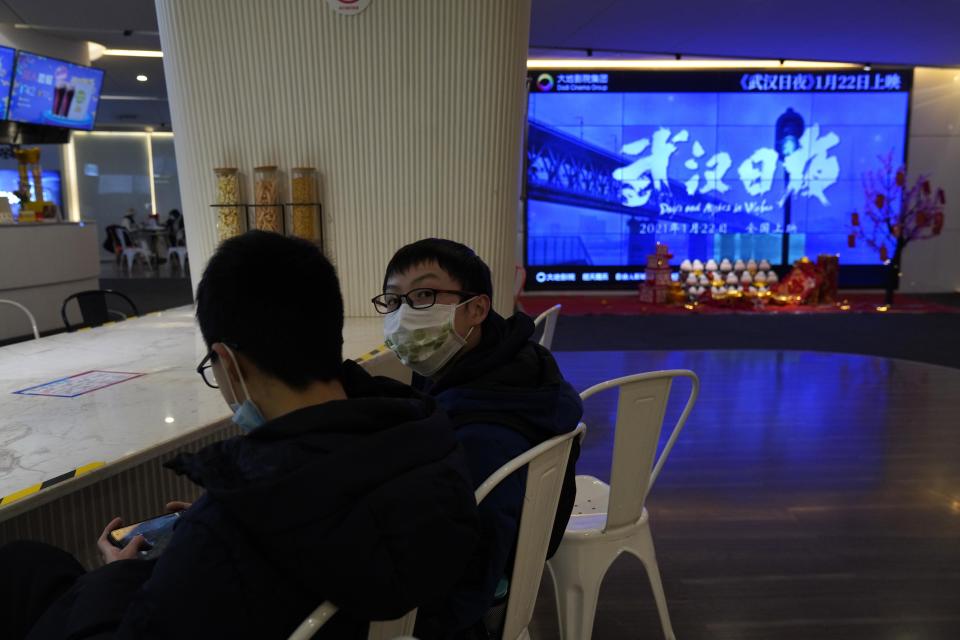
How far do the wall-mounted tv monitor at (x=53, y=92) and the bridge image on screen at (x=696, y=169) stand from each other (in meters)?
5.21

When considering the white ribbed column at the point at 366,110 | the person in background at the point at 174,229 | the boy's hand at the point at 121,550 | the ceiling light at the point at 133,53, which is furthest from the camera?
the person in background at the point at 174,229

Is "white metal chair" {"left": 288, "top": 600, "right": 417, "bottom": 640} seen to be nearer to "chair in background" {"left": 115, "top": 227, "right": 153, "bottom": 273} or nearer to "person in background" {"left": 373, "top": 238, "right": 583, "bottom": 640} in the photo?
"person in background" {"left": 373, "top": 238, "right": 583, "bottom": 640}

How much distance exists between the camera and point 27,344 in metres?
2.82

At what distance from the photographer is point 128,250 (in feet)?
42.4

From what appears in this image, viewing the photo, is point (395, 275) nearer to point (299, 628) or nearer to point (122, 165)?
point (299, 628)

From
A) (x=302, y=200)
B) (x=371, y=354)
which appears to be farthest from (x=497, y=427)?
(x=302, y=200)

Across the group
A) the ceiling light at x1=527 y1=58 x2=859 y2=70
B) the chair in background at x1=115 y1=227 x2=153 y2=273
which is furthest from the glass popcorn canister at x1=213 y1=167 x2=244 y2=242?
the chair in background at x1=115 y1=227 x2=153 y2=273

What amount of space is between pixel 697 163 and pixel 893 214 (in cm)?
257

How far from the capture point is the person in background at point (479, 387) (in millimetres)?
1206

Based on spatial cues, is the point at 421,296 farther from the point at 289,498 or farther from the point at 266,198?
the point at 266,198

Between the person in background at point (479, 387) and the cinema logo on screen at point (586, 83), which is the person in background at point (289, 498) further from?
the cinema logo on screen at point (586, 83)

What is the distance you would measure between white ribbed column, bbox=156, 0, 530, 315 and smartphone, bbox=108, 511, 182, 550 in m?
2.40

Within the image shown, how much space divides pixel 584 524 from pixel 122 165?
17338 millimetres

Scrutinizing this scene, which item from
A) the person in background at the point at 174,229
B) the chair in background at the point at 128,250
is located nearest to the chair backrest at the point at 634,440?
the chair in background at the point at 128,250
